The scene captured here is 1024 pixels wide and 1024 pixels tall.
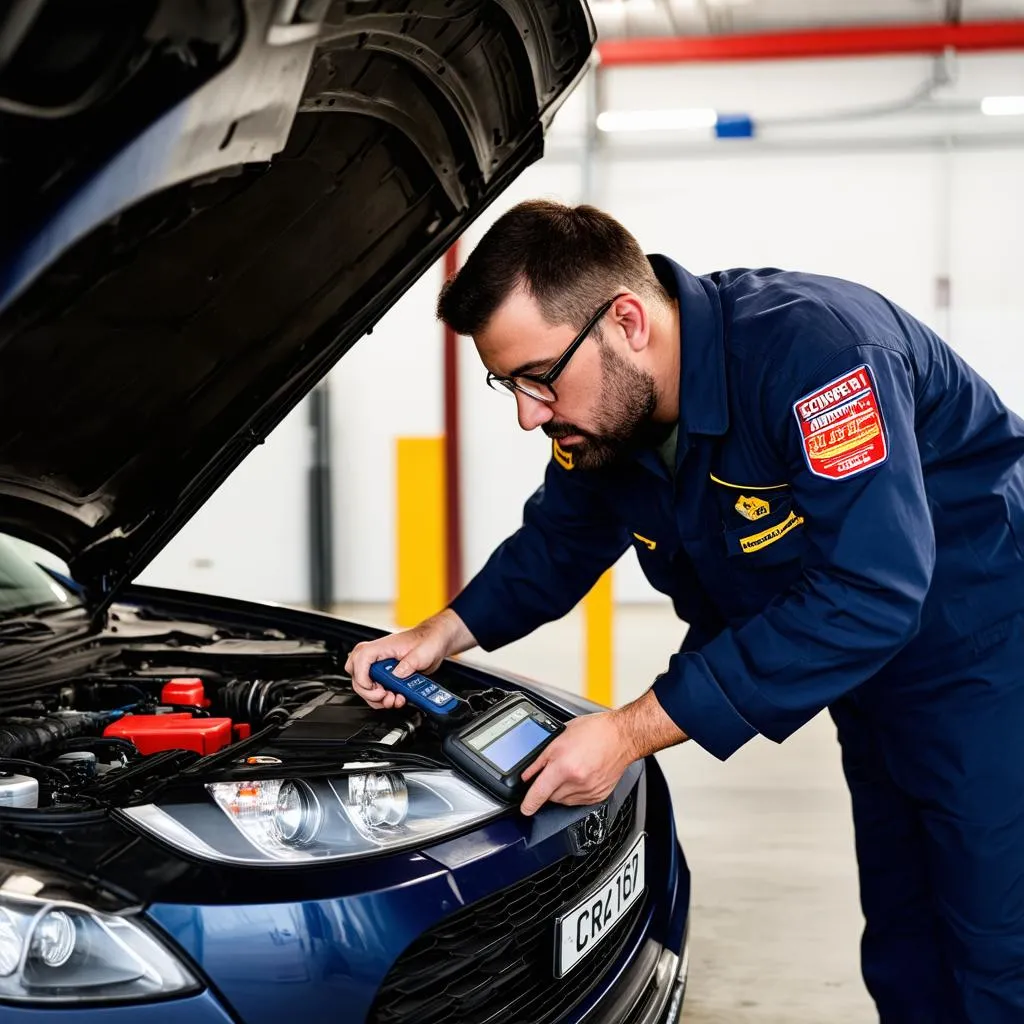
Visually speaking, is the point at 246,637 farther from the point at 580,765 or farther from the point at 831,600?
the point at 831,600

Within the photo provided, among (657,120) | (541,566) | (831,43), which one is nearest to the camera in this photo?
(541,566)

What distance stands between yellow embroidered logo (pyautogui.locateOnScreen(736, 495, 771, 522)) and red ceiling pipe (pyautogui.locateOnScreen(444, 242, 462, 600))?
5410 mm

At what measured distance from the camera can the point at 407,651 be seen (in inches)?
71.3

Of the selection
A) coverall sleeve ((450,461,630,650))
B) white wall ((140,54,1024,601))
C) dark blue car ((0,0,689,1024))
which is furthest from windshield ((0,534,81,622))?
white wall ((140,54,1024,601))

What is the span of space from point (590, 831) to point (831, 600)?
411 millimetres

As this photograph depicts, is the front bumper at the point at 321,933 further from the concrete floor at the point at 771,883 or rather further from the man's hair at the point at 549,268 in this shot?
the concrete floor at the point at 771,883

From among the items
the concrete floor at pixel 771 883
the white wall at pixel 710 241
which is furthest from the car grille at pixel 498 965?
the white wall at pixel 710 241

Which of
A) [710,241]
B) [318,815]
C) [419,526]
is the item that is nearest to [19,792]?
[318,815]

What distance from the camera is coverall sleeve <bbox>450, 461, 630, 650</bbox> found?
1.94 m

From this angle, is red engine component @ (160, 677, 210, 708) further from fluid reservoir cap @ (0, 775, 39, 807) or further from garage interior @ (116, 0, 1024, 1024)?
garage interior @ (116, 0, 1024, 1024)

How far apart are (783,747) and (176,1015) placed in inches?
126

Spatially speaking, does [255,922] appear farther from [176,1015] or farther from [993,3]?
[993,3]

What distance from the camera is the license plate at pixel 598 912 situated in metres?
1.33

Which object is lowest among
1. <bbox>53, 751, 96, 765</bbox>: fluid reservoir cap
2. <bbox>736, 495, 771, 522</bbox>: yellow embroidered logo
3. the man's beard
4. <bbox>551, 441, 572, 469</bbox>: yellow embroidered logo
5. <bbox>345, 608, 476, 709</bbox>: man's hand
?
<bbox>53, 751, 96, 765</bbox>: fluid reservoir cap
